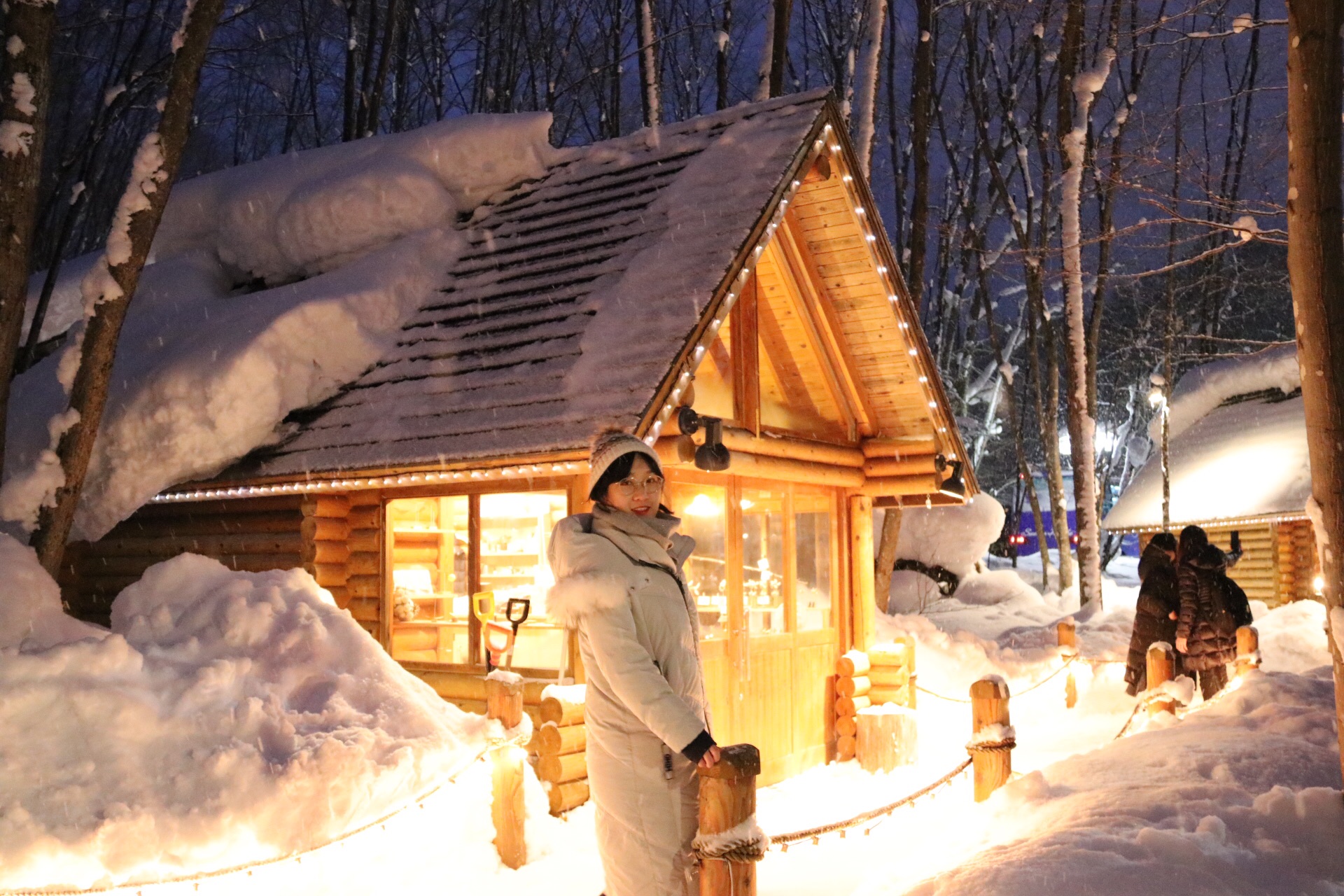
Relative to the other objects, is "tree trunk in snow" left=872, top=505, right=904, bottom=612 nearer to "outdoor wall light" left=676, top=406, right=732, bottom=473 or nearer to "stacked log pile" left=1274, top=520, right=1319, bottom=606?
"stacked log pile" left=1274, top=520, right=1319, bottom=606

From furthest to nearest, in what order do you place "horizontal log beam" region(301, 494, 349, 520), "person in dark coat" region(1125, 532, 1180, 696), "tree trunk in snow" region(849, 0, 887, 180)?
"tree trunk in snow" region(849, 0, 887, 180), "person in dark coat" region(1125, 532, 1180, 696), "horizontal log beam" region(301, 494, 349, 520)

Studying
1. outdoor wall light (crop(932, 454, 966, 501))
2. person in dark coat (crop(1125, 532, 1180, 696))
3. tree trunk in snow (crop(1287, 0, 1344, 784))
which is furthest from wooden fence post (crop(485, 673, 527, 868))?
person in dark coat (crop(1125, 532, 1180, 696))

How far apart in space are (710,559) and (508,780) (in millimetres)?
3585

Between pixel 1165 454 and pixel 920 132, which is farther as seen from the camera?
pixel 1165 454

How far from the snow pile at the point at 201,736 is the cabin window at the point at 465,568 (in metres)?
2.23

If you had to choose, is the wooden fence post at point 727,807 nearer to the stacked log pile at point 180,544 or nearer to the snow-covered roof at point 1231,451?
the stacked log pile at point 180,544

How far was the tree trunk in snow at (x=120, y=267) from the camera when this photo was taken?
8.55m

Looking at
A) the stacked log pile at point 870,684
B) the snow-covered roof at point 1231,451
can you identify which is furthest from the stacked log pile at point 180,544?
the snow-covered roof at point 1231,451

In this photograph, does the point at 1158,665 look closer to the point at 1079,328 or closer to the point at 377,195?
the point at 377,195

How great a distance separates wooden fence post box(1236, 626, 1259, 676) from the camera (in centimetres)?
947

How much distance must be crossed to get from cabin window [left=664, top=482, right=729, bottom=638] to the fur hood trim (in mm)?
5835

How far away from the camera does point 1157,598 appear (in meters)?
10.9

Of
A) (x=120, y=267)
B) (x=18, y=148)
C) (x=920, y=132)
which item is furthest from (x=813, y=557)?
(x=920, y=132)

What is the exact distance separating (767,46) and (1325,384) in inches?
584
